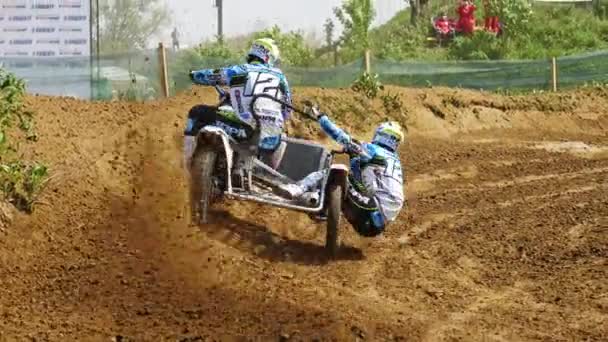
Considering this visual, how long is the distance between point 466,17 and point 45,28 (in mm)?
16708

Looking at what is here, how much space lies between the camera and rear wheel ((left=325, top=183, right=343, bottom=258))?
10.5m

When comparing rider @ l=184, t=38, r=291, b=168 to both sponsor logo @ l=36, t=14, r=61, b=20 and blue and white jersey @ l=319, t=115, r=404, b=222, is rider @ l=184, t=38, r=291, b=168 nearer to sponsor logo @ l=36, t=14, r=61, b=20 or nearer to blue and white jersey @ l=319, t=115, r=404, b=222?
blue and white jersey @ l=319, t=115, r=404, b=222

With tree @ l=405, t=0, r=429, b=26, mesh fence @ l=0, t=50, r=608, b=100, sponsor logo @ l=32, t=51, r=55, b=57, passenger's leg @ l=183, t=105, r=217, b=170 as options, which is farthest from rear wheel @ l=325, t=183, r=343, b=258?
tree @ l=405, t=0, r=429, b=26

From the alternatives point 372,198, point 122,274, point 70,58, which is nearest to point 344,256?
point 372,198

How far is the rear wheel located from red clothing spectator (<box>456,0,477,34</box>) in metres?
22.6

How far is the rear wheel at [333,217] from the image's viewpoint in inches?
415

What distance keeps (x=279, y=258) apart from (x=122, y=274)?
198 centimetres

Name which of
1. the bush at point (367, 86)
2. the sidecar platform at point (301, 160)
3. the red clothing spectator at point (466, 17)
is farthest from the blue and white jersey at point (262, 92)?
the red clothing spectator at point (466, 17)

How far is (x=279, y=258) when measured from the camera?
10.4m

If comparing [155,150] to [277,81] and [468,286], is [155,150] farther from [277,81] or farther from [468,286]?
[468,286]

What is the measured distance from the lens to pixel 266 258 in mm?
10320

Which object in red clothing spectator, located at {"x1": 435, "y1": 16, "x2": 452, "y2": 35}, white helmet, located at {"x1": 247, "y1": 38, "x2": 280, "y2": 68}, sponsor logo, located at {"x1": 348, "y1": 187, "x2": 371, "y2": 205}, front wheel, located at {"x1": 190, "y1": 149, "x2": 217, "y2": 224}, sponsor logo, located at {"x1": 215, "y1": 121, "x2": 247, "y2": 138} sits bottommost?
sponsor logo, located at {"x1": 348, "y1": 187, "x2": 371, "y2": 205}

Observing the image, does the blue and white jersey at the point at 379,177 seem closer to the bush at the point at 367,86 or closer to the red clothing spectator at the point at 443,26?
the bush at the point at 367,86

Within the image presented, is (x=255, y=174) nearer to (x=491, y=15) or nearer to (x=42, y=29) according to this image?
(x=42, y=29)
